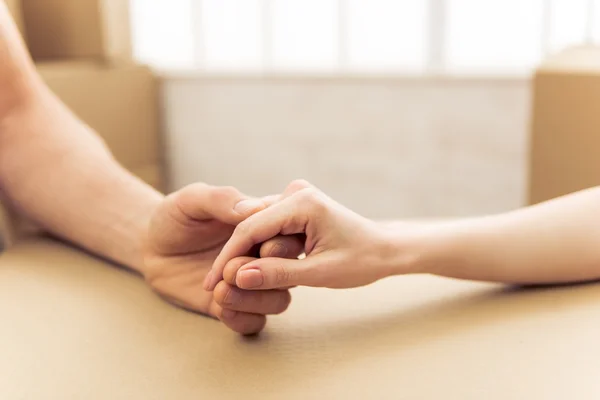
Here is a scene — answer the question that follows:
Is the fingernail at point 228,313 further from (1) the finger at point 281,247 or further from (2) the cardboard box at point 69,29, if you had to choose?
(2) the cardboard box at point 69,29

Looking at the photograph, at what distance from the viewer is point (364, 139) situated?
1.84 m

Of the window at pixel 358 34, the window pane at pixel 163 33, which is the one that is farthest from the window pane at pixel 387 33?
the window pane at pixel 163 33

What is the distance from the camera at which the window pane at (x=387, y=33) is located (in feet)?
5.78

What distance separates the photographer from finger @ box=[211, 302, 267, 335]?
2.06 feet

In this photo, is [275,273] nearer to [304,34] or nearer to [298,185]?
[298,185]

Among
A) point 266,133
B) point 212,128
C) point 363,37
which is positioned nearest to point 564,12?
point 363,37

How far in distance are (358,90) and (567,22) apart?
515 millimetres

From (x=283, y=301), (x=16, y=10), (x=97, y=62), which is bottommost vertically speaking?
(x=283, y=301)

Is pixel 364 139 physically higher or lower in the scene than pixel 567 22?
lower

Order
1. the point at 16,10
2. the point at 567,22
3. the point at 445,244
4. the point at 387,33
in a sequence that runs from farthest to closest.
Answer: the point at 387,33 → the point at 567,22 → the point at 16,10 → the point at 445,244

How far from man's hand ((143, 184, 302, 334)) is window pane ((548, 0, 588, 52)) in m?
1.24

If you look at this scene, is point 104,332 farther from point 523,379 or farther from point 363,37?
point 363,37

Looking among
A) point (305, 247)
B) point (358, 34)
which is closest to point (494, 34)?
point (358, 34)

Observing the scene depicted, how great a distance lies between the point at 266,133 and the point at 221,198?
4.14 ft
